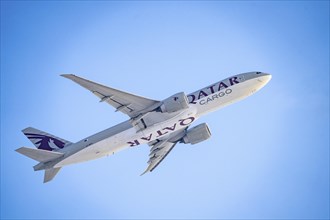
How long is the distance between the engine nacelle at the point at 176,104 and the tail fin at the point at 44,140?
1275 centimetres

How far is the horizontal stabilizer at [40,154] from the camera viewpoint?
47.5m

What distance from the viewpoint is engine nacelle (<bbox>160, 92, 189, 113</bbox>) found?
4741 centimetres

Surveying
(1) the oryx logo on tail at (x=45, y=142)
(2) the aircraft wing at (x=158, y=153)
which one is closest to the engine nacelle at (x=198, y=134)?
(2) the aircraft wing at (x=158, y=153)

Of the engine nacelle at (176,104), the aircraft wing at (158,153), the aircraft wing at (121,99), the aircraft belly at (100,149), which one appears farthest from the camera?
the aircraft wing at (158,153)

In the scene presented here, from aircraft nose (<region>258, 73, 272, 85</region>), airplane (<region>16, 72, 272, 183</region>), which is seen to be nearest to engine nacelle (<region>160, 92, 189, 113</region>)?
airplane (<region>16, 72, 272, 183</region>)

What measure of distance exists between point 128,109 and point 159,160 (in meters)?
12.5

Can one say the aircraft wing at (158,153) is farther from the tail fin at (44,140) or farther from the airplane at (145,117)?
the tail fin at (44,140)

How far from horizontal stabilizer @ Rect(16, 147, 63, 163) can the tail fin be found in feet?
9.69

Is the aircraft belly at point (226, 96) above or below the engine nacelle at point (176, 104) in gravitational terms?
below

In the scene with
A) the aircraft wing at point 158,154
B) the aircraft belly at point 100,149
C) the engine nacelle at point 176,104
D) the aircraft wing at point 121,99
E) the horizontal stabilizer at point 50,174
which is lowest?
the aircraft wing at point 158,154

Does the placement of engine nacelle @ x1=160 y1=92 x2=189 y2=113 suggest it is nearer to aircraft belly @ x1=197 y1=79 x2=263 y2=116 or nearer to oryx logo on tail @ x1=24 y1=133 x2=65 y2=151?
aircraft belly @ x1=197 y1=79 x2=263 y2=116

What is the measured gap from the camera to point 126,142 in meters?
49.7

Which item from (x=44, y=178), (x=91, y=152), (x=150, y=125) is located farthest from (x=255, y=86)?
(x=44, y=178)

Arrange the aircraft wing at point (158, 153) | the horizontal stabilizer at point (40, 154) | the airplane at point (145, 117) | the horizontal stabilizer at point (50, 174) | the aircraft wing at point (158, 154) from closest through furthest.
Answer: the horizontal stabilizer at point (40, 154)
the airplane at point (145, 117)
the horizontal stabilizer at point (50, 174)
the aircraft wing at point (158, 153)
the aircraft wing at point (158, 154)
